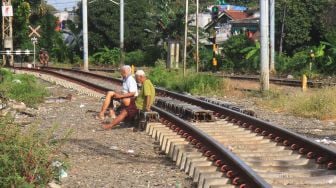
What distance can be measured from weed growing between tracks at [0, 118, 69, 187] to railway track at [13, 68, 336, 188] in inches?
68.9

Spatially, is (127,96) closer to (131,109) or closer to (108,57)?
(131,109)

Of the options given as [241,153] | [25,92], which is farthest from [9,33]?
[241,153]

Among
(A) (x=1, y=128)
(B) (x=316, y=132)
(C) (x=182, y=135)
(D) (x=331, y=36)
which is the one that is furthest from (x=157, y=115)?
(D) (x=331, y=36)

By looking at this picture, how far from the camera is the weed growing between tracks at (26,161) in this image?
5945 millimetres

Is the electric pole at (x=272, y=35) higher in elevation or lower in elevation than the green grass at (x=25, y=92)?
higher

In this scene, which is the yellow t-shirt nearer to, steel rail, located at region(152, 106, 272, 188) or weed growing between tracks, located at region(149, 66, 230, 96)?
steel rail, located at region(152, 106, 272, 188)

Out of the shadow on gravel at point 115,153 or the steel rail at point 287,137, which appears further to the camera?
the shadow on gravel at point 115,153

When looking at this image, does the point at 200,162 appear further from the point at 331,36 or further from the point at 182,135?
the point at 331,36

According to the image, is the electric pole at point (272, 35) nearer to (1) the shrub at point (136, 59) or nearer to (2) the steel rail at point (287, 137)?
(2) the steel rail at point (287, 137)

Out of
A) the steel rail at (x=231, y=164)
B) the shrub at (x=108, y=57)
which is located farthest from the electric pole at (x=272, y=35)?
the steel rail at (x=231, y=164)

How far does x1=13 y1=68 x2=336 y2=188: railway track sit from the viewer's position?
22.5 feet

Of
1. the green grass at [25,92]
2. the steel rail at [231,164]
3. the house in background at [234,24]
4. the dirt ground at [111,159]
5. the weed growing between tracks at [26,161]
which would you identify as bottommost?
the dirt ground at [111,159]

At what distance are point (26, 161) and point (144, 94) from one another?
6.13 meters

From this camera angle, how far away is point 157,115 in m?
12.1
